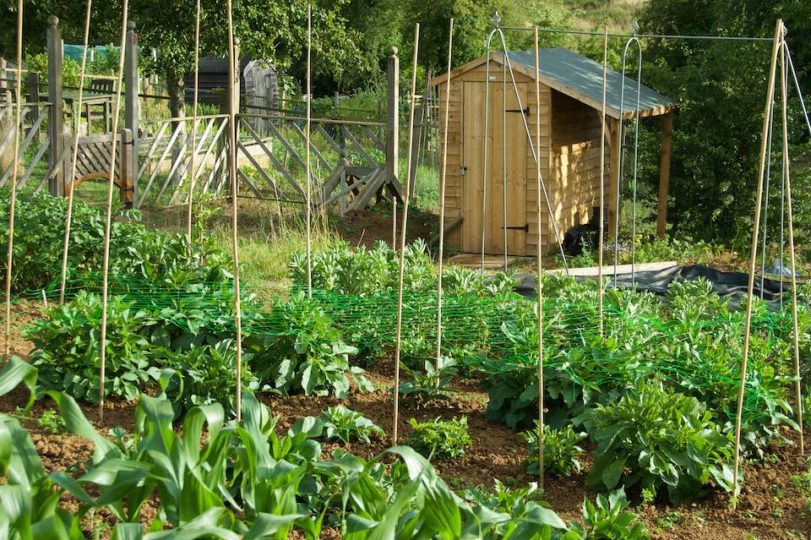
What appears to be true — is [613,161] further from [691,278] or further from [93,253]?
[93,253]

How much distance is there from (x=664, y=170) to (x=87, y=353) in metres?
9.07

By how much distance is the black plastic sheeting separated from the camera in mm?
9016

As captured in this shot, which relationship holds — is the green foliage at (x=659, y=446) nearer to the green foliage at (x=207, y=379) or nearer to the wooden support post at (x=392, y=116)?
the green foliage at (x=207, y=379)

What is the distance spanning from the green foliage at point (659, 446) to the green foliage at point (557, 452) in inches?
5.4

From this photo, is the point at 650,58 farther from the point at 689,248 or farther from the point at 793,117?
the point at 689,248

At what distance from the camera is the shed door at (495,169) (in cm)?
1195

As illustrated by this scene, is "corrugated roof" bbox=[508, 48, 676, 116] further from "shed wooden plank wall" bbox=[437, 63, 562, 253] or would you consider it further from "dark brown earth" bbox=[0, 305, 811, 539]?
"dark brown earth" bbox=[0, 305, 811, 539]

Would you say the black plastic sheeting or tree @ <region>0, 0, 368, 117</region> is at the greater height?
tree @ <region>0, 0, 368, 117</region>

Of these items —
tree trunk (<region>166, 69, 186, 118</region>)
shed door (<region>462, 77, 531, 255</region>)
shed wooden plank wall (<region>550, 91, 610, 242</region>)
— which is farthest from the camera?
tree trunk (<region>166, 69, 186, 118</region>)

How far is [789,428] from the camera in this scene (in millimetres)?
5027

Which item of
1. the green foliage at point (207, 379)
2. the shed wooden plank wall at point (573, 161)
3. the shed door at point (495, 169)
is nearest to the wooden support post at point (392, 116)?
the shed door at point (495, 169)

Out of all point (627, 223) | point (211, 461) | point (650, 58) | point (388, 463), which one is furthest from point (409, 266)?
point (650, 58)

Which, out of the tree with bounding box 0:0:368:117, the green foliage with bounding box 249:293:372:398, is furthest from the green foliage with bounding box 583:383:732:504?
the tree with bounding box 0:0:368:117

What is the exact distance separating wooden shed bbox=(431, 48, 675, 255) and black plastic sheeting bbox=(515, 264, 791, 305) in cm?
171
